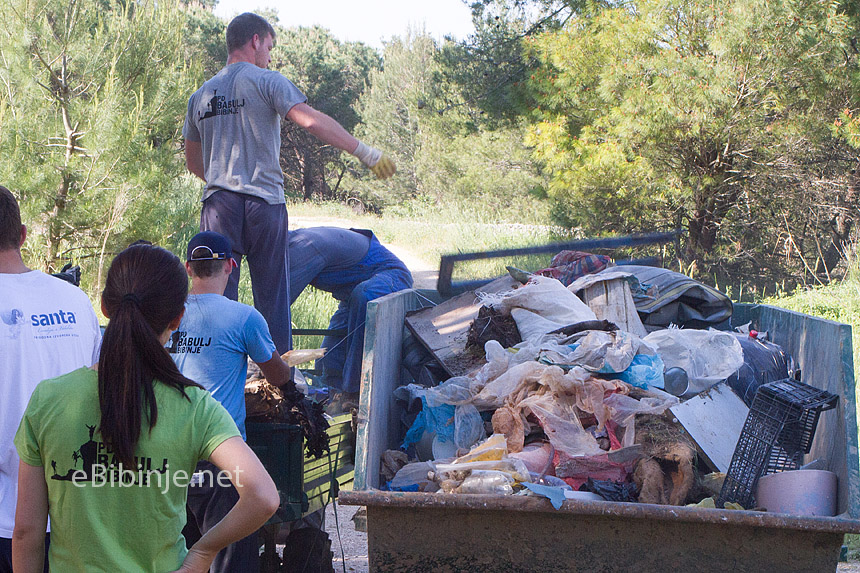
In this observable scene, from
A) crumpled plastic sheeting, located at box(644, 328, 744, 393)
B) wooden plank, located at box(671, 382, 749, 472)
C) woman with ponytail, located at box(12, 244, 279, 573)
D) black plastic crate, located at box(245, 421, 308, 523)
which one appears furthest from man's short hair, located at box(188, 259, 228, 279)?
crumpled plastic sheeting, located at box(644, 328, 744, 393)

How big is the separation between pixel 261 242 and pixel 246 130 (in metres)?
0.61

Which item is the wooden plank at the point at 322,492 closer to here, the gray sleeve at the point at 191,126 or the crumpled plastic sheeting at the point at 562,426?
the crumpled plastic sheeting at the point at 562,426

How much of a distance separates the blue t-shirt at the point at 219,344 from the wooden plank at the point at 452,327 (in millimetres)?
1228

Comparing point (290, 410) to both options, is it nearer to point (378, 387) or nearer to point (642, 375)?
point (378, 387)

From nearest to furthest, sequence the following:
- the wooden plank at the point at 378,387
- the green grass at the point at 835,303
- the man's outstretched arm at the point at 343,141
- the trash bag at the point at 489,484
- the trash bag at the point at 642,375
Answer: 1. the trash bag at the point at 489,484
2. the wooden plank at the point at 378,387
3. the trash bag at the point at 642,375
4. the man's outstretched arm at the point at 343,141
5. the green grass at the point at 835,303

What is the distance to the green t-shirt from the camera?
168cm

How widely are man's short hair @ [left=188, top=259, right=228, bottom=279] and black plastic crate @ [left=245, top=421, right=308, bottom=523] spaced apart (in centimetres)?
67

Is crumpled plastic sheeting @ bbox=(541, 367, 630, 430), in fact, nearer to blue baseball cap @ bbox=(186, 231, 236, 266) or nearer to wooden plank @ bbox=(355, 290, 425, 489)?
wooden plank @ bbox=(355, 290, 425, 489)

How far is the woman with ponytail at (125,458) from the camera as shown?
66.1 inches

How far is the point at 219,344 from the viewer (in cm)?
294

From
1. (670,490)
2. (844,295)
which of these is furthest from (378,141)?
Answer: (670,490)

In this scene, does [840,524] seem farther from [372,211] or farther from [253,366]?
[372,211]

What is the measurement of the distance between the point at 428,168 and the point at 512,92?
1424 cm

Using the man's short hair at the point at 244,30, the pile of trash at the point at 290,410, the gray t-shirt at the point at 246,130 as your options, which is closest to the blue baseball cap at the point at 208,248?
the pile of trash at the point at 290,410
